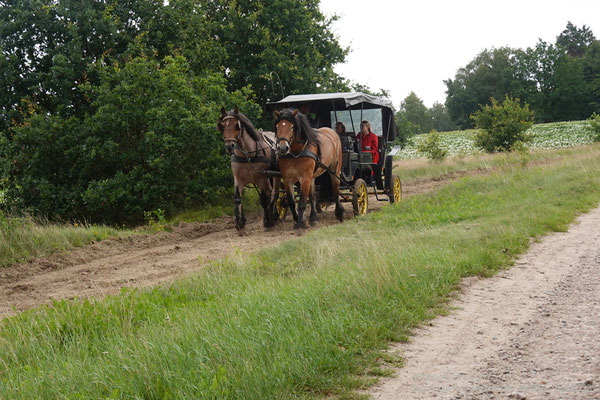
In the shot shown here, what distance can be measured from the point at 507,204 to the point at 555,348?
7.91 metres

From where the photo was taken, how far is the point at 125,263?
9.14m

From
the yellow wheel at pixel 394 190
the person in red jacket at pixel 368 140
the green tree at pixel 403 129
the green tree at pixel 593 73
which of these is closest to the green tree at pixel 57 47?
the person in red jacket at pixel 368 140

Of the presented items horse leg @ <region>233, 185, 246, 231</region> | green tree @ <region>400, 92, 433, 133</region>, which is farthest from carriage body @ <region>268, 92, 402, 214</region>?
green tree @ <region>400, 92, 433, 133</region>

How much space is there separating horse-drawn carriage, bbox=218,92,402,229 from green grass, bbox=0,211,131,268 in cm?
294

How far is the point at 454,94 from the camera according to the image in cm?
9594

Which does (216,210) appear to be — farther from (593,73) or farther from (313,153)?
(593,73)

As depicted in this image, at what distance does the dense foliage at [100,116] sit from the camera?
14.4 metres

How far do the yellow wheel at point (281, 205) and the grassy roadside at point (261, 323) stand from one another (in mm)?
3628

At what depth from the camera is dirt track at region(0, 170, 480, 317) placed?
7.49 metres

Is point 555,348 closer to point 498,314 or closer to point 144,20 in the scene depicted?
point 498,314

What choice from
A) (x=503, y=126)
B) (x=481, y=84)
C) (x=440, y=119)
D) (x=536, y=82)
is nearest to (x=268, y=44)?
(x=503, y=126)

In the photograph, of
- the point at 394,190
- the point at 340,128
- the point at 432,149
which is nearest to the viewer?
the point at 340,128

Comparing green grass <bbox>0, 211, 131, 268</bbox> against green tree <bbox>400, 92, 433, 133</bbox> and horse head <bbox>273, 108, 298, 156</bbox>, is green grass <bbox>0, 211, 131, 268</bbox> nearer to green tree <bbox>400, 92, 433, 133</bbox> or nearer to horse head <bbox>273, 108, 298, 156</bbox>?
horse head <bbox>273, 108, 298, 156</bbox>

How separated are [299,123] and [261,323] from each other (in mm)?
6792
